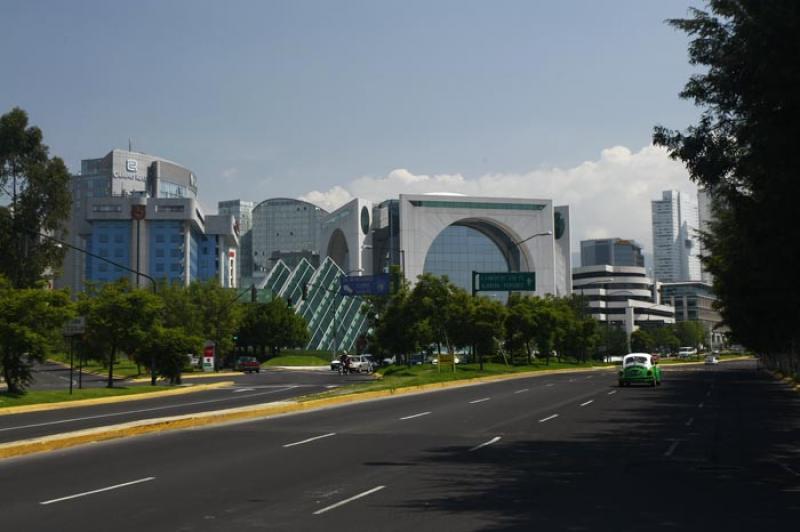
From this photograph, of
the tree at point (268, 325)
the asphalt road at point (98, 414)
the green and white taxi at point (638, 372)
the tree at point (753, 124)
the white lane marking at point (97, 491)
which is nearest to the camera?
the white lane marking at point (97, 491)

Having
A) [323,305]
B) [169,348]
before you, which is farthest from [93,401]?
[323,305]

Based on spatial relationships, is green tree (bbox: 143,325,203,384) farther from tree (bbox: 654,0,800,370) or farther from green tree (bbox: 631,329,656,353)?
green tree (bbox: 631,329,656,353)

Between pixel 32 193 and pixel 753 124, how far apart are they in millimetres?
57391

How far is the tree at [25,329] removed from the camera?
112ft

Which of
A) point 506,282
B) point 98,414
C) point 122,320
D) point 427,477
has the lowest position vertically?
point 98,414

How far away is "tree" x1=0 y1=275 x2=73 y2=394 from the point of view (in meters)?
34.3

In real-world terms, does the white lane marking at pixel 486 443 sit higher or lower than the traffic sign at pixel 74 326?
lower

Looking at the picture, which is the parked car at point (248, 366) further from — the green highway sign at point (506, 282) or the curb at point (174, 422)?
the curb at point (174, 422)

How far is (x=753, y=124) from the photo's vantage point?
16.1m

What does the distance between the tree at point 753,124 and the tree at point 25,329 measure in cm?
2558

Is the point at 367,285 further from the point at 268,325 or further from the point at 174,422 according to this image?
the point at 174,422

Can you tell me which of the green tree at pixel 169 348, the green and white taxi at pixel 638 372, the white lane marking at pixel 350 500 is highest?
the green tree at pixel 169 348

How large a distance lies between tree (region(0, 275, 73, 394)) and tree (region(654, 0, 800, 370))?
25.6 metres

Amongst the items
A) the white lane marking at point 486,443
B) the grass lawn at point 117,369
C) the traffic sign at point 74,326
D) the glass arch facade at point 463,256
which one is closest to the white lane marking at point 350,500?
the white lane marking at point 486,443
